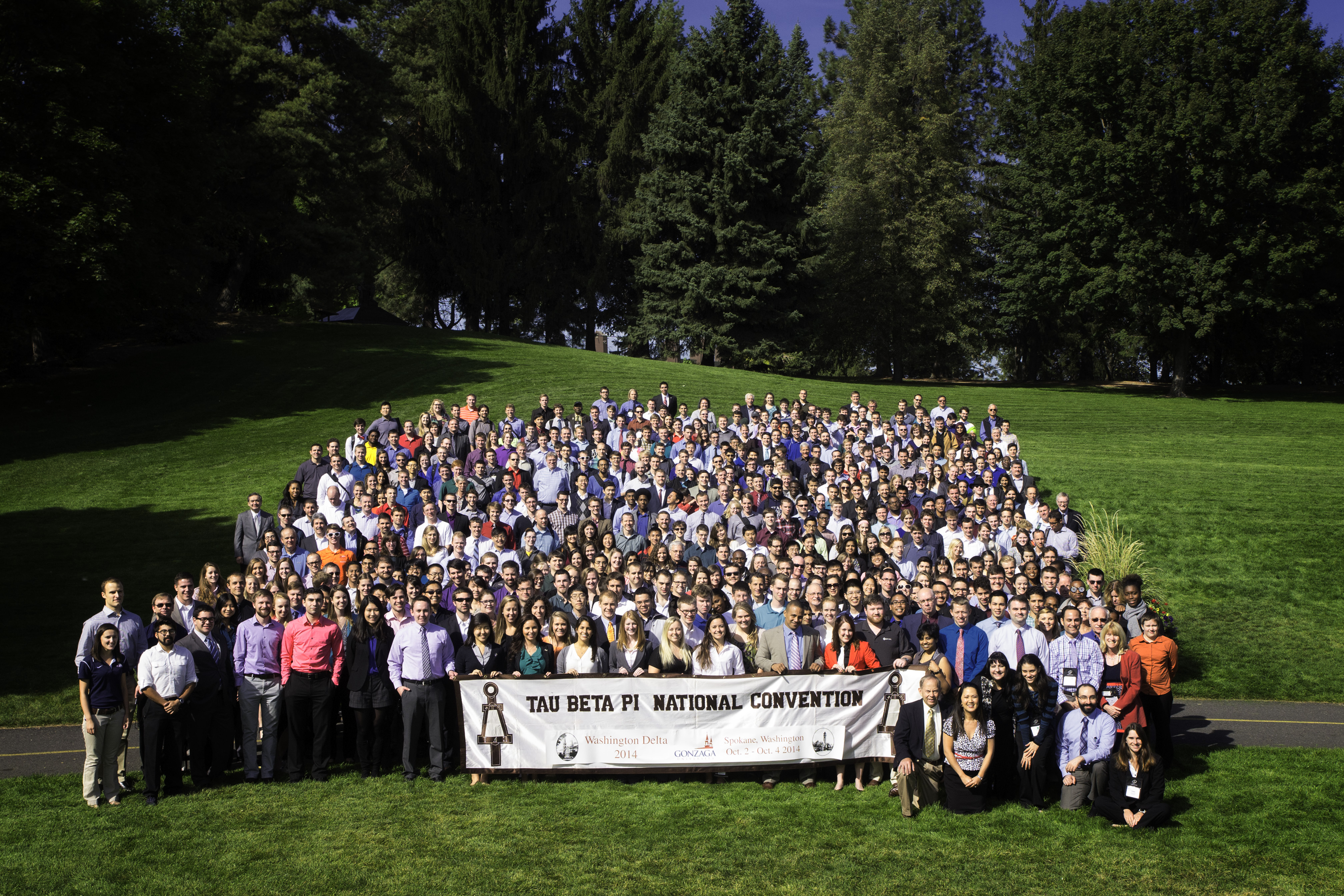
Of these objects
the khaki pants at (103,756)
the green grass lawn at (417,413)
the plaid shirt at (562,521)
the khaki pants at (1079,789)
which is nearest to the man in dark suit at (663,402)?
the plaid shirt at (562,521)

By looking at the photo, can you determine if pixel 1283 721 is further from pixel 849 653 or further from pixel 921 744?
pixel 849 653

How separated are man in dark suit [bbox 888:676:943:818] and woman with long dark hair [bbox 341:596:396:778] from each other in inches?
180

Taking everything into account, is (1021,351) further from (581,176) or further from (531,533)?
(531,533)

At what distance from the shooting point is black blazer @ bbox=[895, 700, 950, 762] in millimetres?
8367

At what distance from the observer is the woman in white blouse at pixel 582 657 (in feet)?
29.4

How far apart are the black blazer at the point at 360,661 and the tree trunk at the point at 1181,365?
32.6 metres

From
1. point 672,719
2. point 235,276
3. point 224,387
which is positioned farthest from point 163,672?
point 235,276

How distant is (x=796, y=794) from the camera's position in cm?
878

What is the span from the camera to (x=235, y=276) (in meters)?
39.8

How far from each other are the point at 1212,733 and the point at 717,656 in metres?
5.88

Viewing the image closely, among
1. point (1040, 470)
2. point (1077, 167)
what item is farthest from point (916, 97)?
point (1040, 470)

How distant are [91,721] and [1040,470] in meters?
17.2

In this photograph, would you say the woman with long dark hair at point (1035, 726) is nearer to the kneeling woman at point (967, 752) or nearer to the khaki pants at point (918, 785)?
the kneeling woman at point (967, 752)

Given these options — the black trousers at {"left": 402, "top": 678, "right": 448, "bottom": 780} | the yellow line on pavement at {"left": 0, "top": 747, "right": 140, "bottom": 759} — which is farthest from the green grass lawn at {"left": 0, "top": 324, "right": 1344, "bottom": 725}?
the black trousers at {"left": 402, "top": 678, "right": 448, "bottom": 780}
